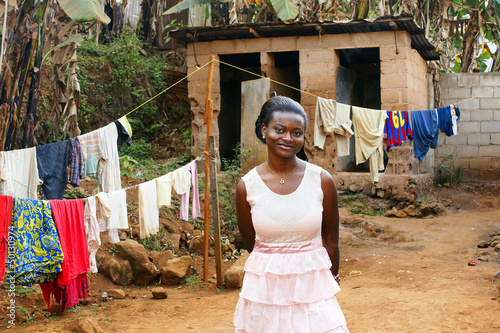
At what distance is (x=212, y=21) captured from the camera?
1578cm

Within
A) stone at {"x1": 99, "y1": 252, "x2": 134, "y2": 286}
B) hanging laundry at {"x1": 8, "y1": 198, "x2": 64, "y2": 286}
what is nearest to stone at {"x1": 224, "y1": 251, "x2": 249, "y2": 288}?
stone at {"x1": 99, "y1": 252, "x2": 134, "y2": 286}

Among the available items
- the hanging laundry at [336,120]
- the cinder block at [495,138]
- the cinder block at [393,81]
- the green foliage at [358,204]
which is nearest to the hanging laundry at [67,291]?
the hanging laundry at [336,120]

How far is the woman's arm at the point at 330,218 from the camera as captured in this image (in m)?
2.39

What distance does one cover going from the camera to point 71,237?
4961mm

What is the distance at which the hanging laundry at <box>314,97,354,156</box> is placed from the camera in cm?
1007

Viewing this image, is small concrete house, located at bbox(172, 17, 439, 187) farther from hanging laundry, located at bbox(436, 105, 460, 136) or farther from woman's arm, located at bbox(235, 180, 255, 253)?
woman's arm, located at bbox(235, 180, 255, 253)

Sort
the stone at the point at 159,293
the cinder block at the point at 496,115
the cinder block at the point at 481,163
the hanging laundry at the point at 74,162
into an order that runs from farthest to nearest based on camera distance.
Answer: the cinder block at the point at 481,163 → the cinder block at the point at 496,115 → the stone at the point at 159,293 → the hanging laundry at the point at 74,162

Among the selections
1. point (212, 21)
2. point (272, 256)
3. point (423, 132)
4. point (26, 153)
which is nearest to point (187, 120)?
point (212, 21)

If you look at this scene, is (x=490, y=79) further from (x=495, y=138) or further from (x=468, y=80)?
(x=495, y=138)

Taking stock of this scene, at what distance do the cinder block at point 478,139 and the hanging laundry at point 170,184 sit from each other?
9447 millimetres

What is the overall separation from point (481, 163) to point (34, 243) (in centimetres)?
1177

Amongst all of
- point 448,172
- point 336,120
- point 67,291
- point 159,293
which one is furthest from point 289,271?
point 448,172

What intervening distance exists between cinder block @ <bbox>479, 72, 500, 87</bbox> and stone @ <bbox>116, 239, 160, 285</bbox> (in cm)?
1028

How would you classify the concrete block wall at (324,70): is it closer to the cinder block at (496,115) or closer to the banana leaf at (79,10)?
the cinder block at (496,115)
